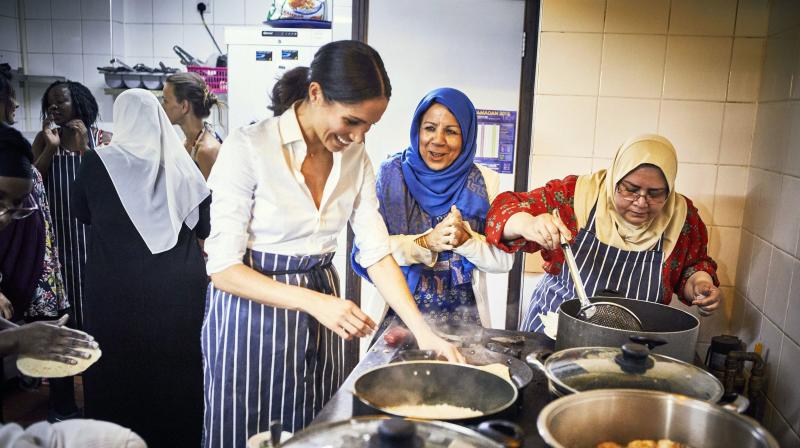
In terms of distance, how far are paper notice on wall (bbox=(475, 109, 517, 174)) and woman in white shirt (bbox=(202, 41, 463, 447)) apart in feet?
5.39

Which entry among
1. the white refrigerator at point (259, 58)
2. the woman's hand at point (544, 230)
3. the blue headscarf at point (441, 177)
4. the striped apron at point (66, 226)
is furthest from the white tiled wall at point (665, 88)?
the striped apron at point (66, 226)

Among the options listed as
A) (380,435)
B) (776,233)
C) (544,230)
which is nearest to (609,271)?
(544,230)

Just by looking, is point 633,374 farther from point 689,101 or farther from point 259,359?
point 689,101

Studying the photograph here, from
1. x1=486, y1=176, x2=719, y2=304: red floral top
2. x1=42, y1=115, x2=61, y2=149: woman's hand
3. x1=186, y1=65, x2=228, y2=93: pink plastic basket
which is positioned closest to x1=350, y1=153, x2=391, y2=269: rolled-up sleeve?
x1=486, y1=176, x2=719, y2=304: red floral top

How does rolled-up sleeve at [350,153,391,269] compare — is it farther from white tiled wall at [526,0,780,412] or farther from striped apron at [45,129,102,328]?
striped apron at [45,129,102,328]

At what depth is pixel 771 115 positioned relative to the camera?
2.16 m

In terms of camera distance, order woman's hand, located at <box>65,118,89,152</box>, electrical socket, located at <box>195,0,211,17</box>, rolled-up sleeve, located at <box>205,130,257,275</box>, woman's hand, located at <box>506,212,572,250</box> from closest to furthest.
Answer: rolled-up sleeve, located at <box>205,130,257,275</box> → woman's hand, located at <box>506,212,572,250</box> → woman's hand, located at <box>65,118,89,152</box> → electrical socket, located at <box>195,0,211,17</box>

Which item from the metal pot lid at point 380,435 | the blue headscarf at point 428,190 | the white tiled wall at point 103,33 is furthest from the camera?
the white tiled wall at point 103,33

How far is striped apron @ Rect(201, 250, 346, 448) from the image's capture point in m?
1.64

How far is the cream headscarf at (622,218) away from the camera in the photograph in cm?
185

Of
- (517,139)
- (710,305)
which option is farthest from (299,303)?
(517,139)

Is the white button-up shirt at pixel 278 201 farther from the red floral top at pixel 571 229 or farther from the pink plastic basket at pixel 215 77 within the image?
the pink plastic basket at pixel 215 77

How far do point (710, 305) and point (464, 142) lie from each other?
0.99 m

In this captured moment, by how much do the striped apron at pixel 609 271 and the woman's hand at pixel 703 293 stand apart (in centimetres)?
9
